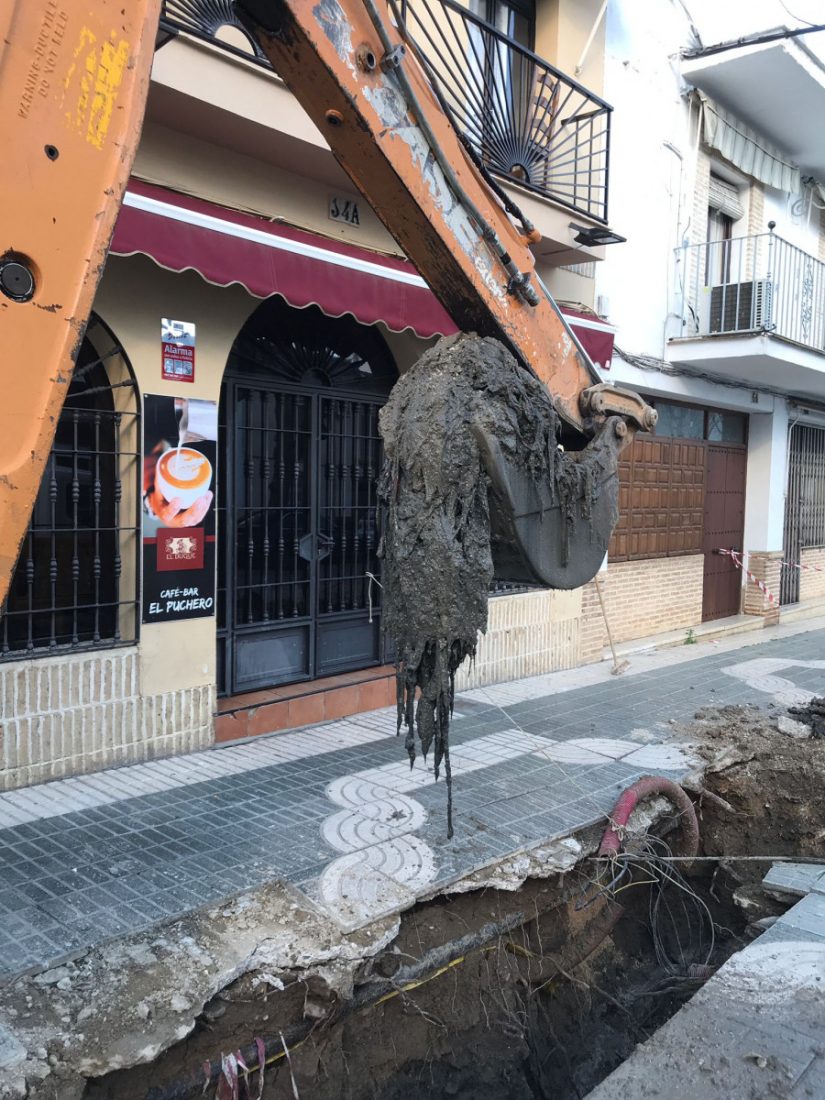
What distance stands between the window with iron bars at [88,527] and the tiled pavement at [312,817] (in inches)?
38.9

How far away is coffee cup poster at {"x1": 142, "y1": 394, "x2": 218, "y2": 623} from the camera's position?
5812 millimetres

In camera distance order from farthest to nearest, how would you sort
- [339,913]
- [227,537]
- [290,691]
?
[290,691], [227,537], [339,913]

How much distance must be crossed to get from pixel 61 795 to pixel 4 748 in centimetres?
45

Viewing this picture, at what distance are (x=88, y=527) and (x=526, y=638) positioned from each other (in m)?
4.74

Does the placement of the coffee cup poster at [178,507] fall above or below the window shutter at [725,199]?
below

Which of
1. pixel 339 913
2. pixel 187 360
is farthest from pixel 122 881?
pixel 187 360

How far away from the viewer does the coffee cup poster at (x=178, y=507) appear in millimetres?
5812

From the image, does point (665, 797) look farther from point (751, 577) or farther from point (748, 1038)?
point (751, 577)

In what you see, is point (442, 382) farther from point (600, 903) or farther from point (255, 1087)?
point (600, 903)

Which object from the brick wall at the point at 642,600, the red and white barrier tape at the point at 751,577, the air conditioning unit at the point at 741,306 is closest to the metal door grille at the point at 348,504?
the brick wall at the point at 642,600

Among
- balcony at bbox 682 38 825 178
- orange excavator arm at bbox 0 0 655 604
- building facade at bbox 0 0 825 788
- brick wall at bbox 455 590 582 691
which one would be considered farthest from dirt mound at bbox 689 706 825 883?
balcony at bbox 682 38 825 178

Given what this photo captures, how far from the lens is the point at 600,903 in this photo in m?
4.59

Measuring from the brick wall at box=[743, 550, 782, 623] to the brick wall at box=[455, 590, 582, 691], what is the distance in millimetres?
4851

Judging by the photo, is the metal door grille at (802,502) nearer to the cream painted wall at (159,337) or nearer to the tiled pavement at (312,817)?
the tiled pavement at (312,817)
